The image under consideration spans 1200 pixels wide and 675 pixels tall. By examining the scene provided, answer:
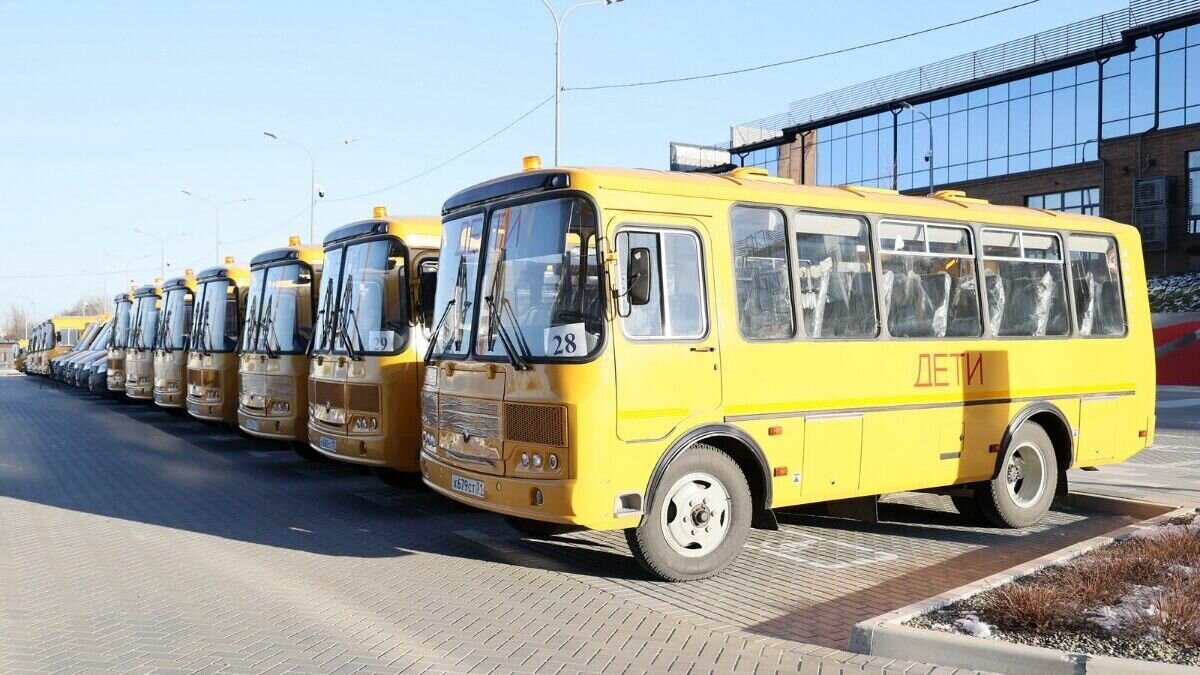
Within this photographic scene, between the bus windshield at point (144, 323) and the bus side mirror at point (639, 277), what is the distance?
17.5 m

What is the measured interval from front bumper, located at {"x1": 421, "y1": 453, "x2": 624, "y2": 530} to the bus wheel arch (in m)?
0.45

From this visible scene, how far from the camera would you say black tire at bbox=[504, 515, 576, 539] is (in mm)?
9406

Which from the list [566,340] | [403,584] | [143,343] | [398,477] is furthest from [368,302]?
[143,343]

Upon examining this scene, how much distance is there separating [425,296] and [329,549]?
2.98 meters

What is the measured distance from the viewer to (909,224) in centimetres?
972

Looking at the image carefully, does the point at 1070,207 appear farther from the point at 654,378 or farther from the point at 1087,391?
the point at 654,378

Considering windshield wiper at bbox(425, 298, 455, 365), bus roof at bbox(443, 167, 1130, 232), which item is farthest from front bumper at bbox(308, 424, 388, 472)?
bus roof at bbox(443, 167, 1130, 232)

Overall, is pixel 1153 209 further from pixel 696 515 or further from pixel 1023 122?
pixel 696 515

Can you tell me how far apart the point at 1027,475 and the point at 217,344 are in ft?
40.7

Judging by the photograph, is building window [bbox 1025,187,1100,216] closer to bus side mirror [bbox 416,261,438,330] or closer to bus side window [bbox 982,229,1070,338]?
bus side window [bbox 982,229,1070,338]

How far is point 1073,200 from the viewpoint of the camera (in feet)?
155

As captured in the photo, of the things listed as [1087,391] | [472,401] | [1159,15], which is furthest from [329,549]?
[1159,15]

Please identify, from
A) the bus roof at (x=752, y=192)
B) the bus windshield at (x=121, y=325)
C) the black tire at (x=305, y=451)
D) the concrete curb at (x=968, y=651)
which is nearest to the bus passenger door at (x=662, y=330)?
the bus roof at (x=752, y=192)

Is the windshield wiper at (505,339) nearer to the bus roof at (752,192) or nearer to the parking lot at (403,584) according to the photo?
the bus roof at (752,192)
